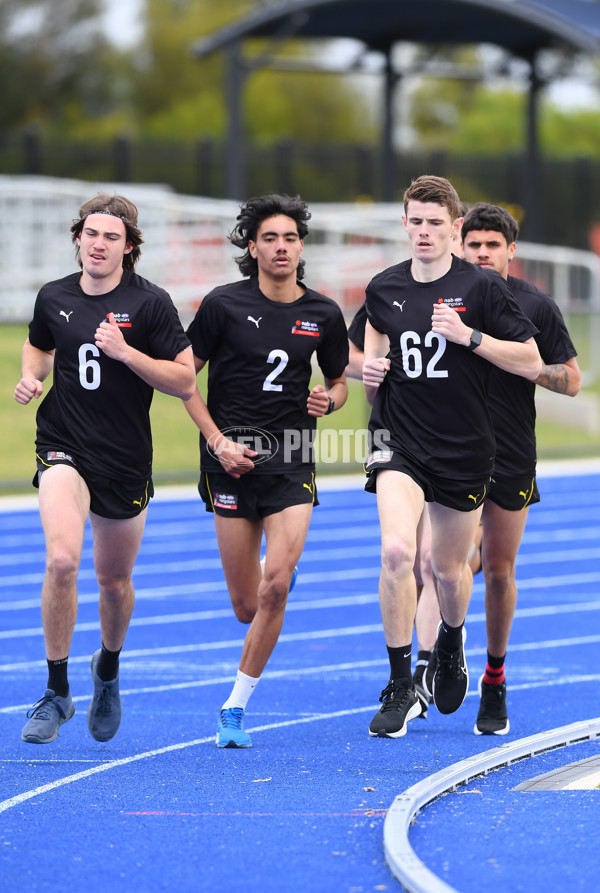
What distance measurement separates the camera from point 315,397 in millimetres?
6969

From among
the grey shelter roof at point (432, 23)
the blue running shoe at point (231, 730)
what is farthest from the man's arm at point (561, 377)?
the grey shelter roof at point (432, 23)

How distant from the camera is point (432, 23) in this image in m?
28.4

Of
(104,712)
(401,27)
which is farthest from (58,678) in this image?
(401,27)

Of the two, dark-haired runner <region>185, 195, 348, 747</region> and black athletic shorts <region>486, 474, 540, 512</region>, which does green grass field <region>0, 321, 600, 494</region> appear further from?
black athletic shorts <region>486, 474, 540, 512</region>

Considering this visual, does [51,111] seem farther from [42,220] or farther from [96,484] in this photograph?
[96,484]

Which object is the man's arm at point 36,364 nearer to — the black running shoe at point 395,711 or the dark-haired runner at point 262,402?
the dark-haired runner at point 262,402

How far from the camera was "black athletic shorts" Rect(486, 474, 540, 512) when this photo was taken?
23.2 ft

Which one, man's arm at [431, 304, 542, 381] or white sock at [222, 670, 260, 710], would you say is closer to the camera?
man's arm at [431, 304, 542, 381]

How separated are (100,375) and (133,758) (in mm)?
1672

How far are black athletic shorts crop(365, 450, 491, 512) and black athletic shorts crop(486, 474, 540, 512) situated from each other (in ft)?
1.10

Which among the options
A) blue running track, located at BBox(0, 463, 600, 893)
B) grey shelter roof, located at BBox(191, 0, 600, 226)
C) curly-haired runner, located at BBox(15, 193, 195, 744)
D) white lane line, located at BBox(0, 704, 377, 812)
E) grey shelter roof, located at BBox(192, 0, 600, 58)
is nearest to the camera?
blue running track, located at BBox(0, 463, 600, 893)

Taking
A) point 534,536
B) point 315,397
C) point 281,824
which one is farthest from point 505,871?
point 534,536

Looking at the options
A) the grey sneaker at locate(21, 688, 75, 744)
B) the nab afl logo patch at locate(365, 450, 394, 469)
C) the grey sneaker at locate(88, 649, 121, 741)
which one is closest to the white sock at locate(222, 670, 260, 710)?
the grey sneaker at locate(88, 649, 121, 741)

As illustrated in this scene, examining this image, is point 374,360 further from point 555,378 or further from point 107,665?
point 107,665
